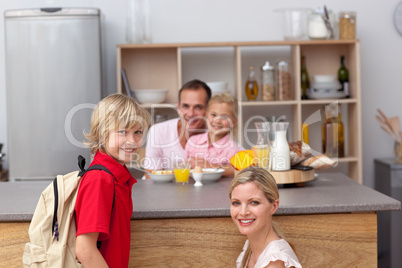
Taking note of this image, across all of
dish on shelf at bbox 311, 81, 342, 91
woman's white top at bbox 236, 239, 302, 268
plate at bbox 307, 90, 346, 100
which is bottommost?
woman's white top at bbox 236, 239, 302, 268

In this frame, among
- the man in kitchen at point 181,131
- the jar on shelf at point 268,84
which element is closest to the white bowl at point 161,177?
the man in kitchen at point 181,131

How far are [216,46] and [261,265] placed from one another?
2.46m

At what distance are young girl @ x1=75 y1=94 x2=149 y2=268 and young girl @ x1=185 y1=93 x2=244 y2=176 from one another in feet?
3.68

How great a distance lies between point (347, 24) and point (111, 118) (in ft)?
8.98

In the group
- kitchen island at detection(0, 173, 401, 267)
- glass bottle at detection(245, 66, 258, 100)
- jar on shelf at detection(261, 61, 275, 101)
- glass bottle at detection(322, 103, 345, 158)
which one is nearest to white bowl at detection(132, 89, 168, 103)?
glass bottle at detection(245, 66, 258, 100)

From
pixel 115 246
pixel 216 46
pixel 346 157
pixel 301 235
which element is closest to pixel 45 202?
pixel 115 246

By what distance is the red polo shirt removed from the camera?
1530 millimetres

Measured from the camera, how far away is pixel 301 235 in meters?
1.91

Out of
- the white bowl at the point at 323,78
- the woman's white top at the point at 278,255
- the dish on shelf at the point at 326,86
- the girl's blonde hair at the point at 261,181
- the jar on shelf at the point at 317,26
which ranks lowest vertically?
the woman's white top at the point at 278,255

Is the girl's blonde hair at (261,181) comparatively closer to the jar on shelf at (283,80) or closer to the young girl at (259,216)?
the young girl at (259,216)

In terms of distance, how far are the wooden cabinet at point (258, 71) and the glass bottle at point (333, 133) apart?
0.26ft

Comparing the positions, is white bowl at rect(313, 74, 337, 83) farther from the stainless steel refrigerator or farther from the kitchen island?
the kitchen island

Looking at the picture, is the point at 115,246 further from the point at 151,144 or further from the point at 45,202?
the point at 151,144

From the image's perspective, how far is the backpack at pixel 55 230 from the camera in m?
1.60
